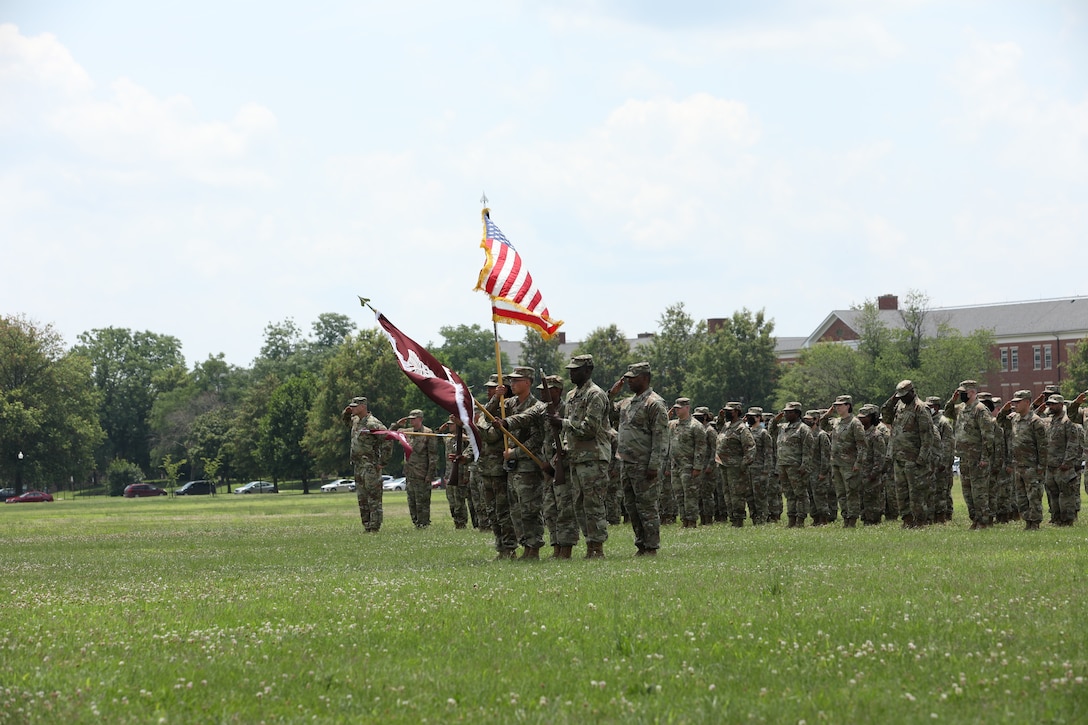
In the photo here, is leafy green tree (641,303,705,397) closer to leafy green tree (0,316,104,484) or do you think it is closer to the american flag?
leafy green tree (0,316,104,484)

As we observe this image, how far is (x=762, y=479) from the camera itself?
25.7m

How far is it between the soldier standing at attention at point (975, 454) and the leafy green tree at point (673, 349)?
95659 mm

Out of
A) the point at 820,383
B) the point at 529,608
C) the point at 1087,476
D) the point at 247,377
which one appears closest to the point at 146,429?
the point at 247,377

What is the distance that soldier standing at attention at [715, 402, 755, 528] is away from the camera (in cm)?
2472

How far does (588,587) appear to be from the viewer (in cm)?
1146

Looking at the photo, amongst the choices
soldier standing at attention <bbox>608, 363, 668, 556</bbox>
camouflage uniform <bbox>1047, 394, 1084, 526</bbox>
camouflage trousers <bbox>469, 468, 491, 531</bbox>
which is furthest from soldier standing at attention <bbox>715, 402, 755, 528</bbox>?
soldier standing at attention <bbox>608, 363, 668, 556</bbox>

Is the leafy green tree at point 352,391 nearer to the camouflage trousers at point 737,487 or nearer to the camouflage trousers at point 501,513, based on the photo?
the camouflage trousers at point 737,487

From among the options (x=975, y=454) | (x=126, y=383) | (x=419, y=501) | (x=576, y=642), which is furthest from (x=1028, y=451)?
(x=126, y=383)

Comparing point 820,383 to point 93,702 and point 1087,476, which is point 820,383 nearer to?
point 1087,476

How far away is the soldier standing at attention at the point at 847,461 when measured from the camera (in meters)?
22.5

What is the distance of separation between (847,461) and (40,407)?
9480 centimetres

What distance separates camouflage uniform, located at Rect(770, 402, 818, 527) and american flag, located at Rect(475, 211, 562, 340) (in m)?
8.98

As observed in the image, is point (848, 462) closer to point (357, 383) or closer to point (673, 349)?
point (357, 383)

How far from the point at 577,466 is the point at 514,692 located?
8.14 metres
